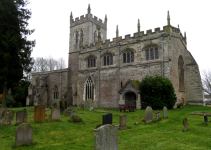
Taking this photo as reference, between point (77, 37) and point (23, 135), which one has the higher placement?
point (77, 37)

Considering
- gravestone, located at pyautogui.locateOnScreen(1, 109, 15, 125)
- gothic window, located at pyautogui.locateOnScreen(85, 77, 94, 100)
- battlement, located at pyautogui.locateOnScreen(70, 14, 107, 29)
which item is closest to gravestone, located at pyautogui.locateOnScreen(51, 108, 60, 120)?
gravestone, located at pyautogui.locateOnScreen(1, 109, 15, 125)

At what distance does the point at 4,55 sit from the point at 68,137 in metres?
11.6

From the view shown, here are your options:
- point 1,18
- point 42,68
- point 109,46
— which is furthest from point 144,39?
point 42,68

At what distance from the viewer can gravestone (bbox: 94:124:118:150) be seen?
4.81 m

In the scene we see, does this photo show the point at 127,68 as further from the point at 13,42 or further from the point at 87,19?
the point at 87,19

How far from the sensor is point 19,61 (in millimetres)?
16828

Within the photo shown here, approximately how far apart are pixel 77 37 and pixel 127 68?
1498 cm

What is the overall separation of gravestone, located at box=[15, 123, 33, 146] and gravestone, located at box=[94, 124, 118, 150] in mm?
3219

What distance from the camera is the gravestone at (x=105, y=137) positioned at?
4.81 metres

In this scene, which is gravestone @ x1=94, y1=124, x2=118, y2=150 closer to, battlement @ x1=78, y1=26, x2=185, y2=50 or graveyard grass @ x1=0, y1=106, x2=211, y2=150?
graveyard grass @ x1=0, y1=106, x2=211, y2=150

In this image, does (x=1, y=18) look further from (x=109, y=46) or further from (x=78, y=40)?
(x=78, y=40)

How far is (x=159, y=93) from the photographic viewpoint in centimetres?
1758

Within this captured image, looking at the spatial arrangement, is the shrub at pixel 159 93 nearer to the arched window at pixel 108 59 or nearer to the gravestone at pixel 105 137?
the arched window at pixel 108 59

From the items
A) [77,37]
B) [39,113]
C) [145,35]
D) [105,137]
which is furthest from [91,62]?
[105,137]
